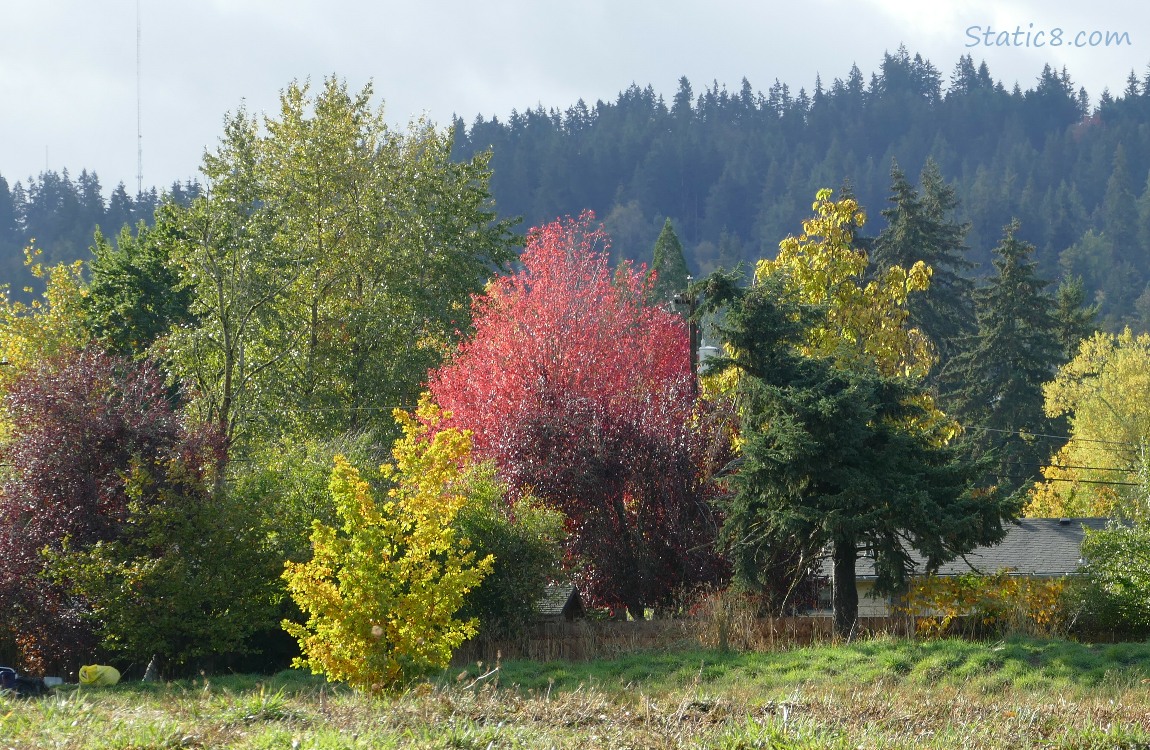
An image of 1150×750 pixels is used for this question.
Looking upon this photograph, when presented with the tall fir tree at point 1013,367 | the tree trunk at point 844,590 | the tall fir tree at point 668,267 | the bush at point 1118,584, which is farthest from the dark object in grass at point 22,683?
the tall fir tree at point 668,267

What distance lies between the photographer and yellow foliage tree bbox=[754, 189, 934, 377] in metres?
27.3

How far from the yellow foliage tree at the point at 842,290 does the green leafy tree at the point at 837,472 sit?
6124 millimetres

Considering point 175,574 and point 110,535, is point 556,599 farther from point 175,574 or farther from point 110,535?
point 110,535

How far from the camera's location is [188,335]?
30625mm

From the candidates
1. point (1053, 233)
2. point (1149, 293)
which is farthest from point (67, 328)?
point (1053, 233)

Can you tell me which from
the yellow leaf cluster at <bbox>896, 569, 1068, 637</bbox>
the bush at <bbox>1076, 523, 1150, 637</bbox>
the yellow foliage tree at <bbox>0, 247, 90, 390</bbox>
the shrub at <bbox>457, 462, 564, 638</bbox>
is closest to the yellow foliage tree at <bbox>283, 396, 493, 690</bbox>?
the shrub at <bbox>457, 462, 564, 638</bbox>

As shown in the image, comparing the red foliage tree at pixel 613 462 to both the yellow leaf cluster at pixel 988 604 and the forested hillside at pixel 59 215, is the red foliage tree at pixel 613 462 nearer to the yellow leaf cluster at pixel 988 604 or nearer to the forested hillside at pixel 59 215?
the yellow leaf cluster at pixel 988 604

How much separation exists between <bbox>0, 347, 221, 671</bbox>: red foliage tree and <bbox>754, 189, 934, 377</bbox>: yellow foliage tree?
14027 mm

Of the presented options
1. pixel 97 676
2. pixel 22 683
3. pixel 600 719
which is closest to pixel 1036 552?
pixel 97 676

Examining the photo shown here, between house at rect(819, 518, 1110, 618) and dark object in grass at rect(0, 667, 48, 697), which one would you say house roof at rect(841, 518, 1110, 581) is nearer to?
house at rect(819, 518, 1110, 618)

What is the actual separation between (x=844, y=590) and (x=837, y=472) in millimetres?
2273

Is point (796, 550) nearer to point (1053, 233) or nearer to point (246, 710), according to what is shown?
point (246, 710)

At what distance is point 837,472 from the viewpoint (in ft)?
63.7

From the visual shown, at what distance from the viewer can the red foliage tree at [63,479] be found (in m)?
18.0
